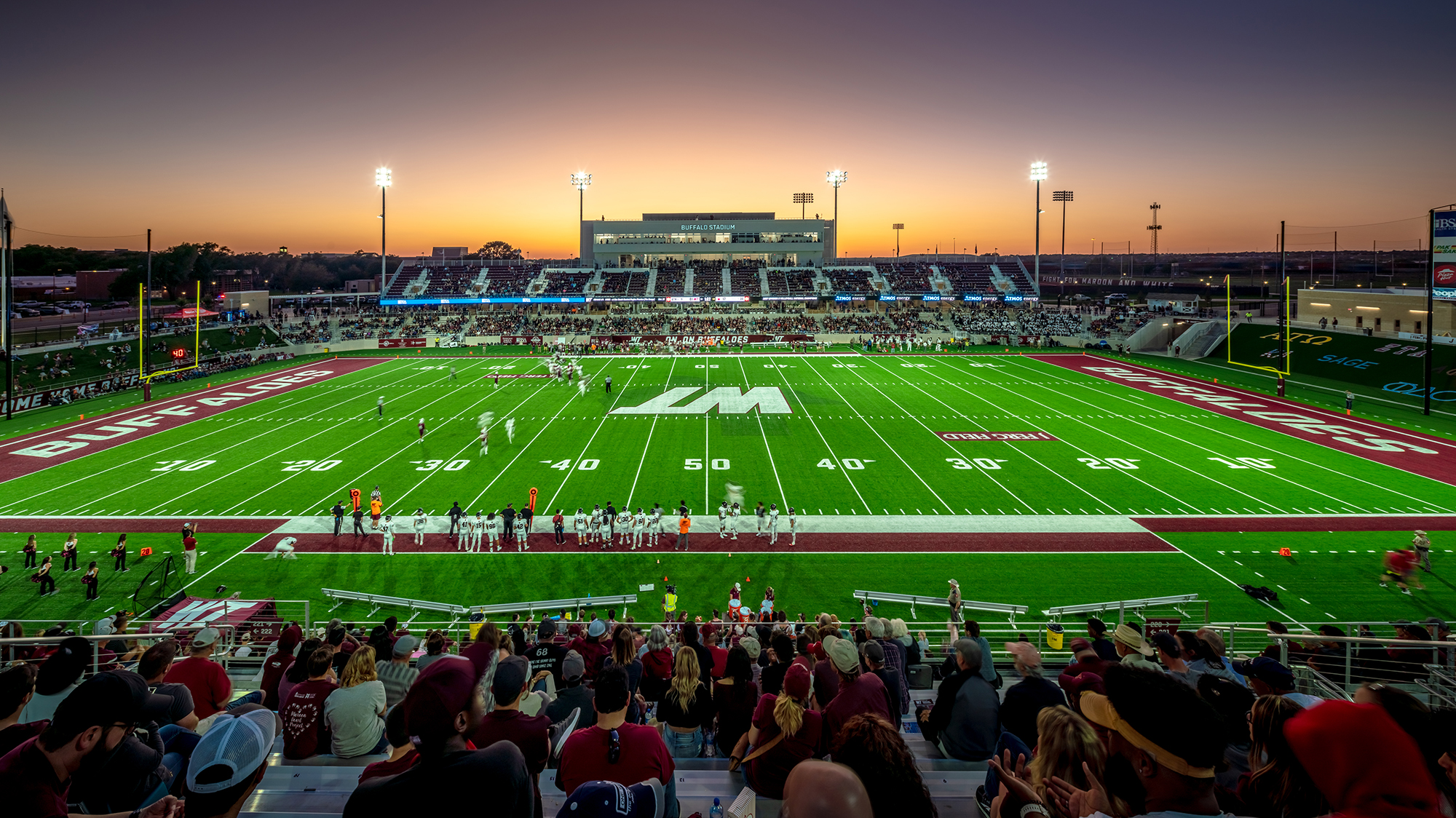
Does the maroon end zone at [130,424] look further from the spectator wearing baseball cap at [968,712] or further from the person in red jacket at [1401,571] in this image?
the person in red jacket at [1401,571]

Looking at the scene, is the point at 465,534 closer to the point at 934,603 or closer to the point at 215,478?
the point at 934,603

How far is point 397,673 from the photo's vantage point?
19.3 ft

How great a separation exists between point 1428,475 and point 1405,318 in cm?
3249

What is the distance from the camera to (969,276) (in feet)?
319

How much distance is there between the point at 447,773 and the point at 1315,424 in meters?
39.8

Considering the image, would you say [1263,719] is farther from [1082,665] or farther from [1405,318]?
[1405,318]

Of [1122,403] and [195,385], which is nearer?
[1122,403]

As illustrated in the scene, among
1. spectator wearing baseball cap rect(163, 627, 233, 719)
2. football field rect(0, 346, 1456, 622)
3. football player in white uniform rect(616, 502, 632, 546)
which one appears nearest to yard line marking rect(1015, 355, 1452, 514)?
football field rect(0, 346, 1456, 622)

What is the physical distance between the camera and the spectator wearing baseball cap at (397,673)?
5871mm

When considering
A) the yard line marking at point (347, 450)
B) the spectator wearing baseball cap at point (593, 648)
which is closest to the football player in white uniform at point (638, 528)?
the yard line marking at point (347, 450)

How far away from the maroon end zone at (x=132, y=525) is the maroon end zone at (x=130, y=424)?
623cm

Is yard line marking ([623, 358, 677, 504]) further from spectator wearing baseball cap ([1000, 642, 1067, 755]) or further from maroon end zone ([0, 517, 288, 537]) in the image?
spectator wearing baseball cap ([1000, 642, 1067, 755])

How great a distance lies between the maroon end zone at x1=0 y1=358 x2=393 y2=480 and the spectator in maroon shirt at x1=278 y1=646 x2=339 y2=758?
27.6 metres

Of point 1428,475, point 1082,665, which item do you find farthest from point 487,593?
point 1428,475
